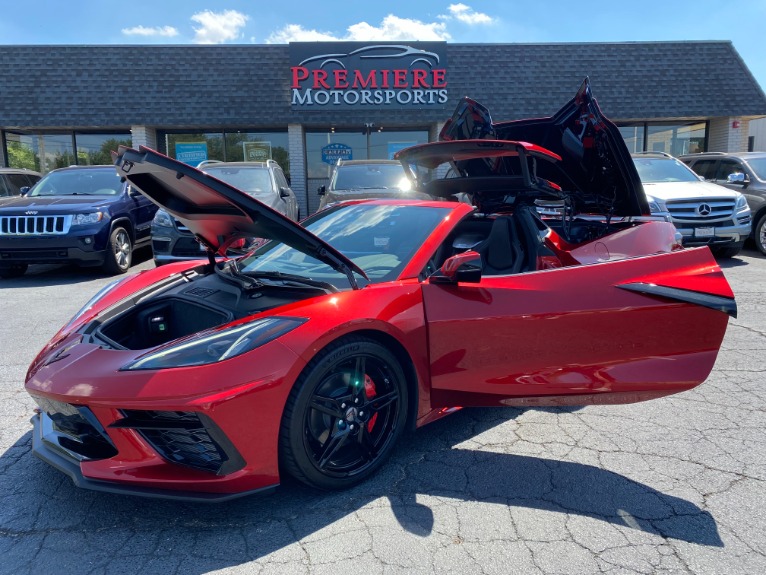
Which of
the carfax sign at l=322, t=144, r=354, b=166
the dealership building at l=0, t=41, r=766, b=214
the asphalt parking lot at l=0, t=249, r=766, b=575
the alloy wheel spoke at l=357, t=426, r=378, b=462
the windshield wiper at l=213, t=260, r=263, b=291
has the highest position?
the dealership building at l=0, t=41, r=766, b=214

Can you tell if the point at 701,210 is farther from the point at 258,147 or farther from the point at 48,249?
the point at 258,147

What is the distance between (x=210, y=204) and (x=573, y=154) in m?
2.59

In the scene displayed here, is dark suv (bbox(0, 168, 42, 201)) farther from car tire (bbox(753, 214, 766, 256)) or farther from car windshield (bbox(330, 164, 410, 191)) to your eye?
car tire (bbox(753, 214, 766, 256))

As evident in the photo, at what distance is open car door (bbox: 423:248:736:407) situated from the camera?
287cm

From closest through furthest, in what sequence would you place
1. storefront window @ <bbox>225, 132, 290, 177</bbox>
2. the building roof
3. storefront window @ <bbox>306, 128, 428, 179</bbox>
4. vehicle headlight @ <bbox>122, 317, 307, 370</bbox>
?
vehicle headlight @ <bbox>122, 317, 307, 370</bbox> → the building roof → storefront window @ <bbox>225, 132, 290, 177</bbox> → storefront window @ <bbox>306, 128, 428, 179</bbox>

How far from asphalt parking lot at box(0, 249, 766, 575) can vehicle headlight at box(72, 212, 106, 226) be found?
554 centimetres

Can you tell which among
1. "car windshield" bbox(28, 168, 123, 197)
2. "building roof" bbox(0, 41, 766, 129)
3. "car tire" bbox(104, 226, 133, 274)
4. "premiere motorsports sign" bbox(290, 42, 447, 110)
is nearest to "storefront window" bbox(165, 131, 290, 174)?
"building roof" bbox(0, 41, 766, 129)

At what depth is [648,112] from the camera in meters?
15.4

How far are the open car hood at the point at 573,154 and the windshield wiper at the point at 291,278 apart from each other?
4.37ft

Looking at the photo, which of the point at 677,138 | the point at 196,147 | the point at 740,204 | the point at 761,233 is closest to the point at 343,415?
the point at 740,204

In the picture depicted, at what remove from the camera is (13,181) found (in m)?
11.5

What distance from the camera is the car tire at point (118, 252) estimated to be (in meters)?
8.70

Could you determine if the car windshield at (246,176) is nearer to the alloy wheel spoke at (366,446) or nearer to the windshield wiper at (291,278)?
the windshield wiper at (291,278)

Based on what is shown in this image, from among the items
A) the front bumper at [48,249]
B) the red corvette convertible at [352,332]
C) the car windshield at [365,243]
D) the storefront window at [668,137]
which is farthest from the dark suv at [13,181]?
the storefront window at [668,137]
